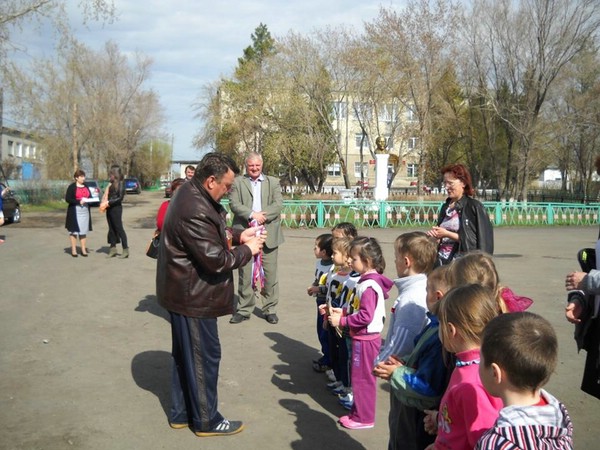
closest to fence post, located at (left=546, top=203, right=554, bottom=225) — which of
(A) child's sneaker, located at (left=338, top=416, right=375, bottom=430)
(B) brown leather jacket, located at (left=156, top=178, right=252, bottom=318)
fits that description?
(A) child's sneaker, located at (left=338, top=416, right=375, bottom=430)

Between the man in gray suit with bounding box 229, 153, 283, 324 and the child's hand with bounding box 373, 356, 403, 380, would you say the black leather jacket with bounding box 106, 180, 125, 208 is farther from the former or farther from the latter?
the child's hand with bounding box 373, 356, 403, 380

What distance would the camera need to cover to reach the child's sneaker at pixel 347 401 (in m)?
4.57

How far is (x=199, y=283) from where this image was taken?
13.2 ft

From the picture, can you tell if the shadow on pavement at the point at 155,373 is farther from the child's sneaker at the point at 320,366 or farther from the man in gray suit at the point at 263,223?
the man in gray suit at the point at 263,223

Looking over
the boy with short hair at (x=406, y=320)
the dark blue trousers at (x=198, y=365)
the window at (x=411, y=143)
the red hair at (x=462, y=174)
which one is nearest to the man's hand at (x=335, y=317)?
the boy with short hair at (x=406, y=320)

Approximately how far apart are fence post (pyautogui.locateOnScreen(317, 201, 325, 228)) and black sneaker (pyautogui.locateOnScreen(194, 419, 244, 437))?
1654cm

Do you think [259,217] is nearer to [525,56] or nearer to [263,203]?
[263,203]

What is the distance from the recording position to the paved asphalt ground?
4.06 metres

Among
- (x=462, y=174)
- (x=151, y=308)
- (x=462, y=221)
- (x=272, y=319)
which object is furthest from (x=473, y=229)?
(x=151, y=308)

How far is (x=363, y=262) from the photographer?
4113 millimetres

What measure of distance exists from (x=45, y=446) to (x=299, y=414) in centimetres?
186

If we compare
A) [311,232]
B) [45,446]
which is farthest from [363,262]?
[311,232]

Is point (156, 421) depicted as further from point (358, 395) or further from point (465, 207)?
point (465, 207)

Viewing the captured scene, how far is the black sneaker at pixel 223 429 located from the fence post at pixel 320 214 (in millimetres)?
16536
